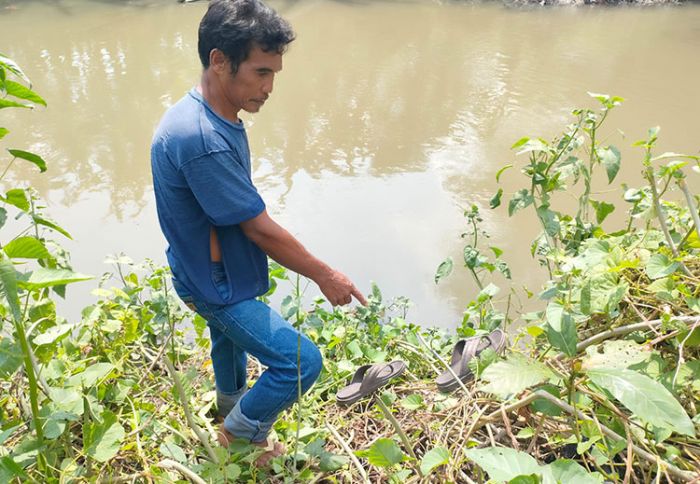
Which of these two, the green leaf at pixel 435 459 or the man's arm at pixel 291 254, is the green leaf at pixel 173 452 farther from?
the green leaf at pixel 435 459

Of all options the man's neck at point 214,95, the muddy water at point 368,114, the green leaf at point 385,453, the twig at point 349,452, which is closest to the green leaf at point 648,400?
the green leaf at point 385,453

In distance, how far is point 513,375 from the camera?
3.82 feet

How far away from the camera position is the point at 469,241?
3.34 meters

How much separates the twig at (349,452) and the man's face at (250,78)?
0.95 metres

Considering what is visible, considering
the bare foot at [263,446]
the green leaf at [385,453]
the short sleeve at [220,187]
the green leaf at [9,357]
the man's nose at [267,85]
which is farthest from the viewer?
the bare foot at [263,446]

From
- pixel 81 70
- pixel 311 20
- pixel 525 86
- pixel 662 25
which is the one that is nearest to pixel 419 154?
pixel 525 86

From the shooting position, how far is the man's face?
1.55m

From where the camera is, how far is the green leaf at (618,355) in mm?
1271

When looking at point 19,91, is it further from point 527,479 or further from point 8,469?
point 527,479

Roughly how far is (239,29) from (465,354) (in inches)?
45.5

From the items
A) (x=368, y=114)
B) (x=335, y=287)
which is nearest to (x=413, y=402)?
(x=335, y=287)

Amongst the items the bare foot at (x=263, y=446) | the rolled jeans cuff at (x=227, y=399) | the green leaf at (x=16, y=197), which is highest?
the green leaf at (x=16, y=197)

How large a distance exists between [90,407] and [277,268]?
3.19ft

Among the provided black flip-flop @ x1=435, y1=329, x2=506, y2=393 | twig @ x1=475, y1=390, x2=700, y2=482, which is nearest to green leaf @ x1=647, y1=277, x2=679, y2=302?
twig @ x1=475, y1=390, x2=700, y2=482
